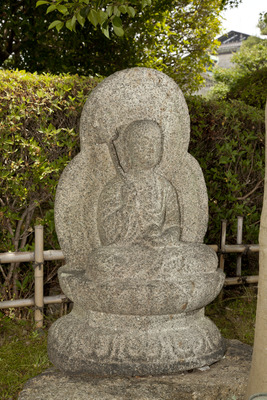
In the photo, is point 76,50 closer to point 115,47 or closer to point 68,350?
point 115,47

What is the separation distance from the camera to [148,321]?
9.02 feet

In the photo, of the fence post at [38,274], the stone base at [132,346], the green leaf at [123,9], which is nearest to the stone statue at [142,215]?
the stone base at [132,346]

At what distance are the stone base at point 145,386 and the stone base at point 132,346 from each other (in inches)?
2.3

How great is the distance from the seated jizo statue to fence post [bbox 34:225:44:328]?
86cm

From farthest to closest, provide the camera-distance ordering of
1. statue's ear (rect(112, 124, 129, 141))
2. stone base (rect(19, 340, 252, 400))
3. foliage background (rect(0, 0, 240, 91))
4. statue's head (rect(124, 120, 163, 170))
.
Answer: foliage background (rect(0, 0, 240, 91))
statue's ear (rect(112, 124, 129, 141))
statue's head (rect(124, 120, 163, 170))
stone base (rect(19, 340, 252, 400))

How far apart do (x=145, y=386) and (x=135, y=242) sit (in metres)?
0.89

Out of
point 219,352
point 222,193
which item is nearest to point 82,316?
point 219,352

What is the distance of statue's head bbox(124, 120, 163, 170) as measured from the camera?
2.95 meters

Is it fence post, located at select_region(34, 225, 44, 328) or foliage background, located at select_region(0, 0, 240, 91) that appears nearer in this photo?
fence post, located at select_region(34, 225, 44, 328)

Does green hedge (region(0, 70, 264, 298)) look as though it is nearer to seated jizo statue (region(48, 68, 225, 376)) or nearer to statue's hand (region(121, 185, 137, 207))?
seated jizo statue (region(48, 68, 225, 376))

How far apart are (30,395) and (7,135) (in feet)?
7.55

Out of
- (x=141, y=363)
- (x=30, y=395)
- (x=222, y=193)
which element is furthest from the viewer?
(x=222, y=193)

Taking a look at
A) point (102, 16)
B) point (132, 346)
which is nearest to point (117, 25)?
point (102, 16)

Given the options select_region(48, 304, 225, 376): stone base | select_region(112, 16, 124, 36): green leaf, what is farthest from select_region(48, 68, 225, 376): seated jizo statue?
select_region(112, 16, 124, 36): green leaf
